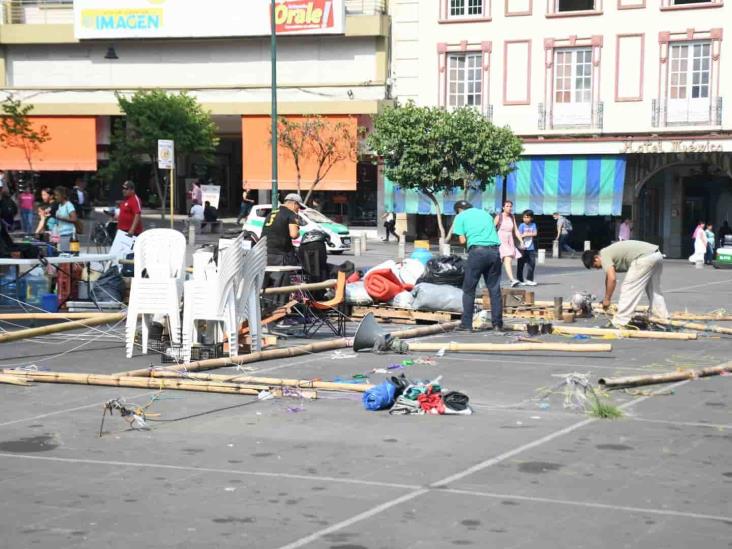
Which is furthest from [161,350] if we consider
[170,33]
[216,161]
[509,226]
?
[216,161]

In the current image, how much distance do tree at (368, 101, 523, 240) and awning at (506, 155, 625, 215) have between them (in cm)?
771

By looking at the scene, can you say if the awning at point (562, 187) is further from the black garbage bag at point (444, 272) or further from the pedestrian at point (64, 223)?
the black garbage bag at point (444, 272)

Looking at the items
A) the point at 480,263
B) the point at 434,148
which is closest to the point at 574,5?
the point at 434,148

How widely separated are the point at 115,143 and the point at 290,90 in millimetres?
6900

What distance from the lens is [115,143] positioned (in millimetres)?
44750

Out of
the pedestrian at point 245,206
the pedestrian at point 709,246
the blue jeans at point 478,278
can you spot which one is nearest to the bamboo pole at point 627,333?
the blue jeans at point 478,278

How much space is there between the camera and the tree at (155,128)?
1661 inches

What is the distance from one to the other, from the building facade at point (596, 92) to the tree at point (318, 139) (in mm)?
2737

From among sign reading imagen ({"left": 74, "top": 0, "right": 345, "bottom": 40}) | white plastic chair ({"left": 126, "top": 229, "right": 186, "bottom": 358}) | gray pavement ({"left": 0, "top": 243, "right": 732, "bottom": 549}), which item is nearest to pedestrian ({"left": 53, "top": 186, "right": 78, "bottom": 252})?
white plastic chair ({"left": 126, "top": 229, "right": 186, "bottom": 358})

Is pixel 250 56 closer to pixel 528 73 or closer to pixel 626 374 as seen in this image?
pixel 528 73

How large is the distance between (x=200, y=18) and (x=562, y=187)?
1508cm

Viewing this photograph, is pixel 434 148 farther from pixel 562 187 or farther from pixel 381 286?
pixel 381 286

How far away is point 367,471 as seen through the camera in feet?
24.0

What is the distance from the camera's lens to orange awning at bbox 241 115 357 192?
44312mm
